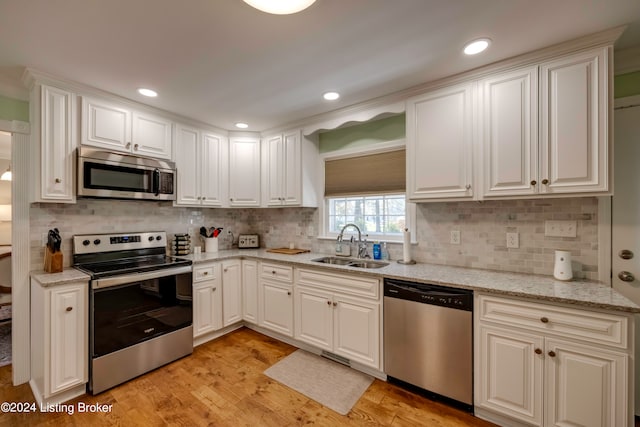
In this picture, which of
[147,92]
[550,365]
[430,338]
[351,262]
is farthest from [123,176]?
[550,365]

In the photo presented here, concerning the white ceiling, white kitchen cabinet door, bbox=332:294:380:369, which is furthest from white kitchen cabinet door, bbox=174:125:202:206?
white kitchen cabinet door, bbox=332:294:380:369

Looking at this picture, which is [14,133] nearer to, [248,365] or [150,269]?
[150,269]

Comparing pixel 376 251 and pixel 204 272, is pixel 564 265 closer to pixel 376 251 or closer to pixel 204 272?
pixel 376 251

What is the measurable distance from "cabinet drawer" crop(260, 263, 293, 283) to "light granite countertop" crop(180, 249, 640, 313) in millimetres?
195

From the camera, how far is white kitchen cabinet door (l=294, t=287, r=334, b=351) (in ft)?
8.38

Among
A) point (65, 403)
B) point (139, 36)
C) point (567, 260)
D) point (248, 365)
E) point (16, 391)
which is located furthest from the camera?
point (248, 365)

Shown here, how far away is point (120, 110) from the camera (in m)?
2.56

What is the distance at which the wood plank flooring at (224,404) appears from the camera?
6.11ft

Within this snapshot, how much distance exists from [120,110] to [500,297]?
3395 mm

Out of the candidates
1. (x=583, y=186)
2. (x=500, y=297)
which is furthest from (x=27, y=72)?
(x=583, y=186)

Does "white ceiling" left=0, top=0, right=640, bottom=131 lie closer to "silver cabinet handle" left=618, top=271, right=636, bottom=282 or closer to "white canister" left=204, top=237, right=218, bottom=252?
"silver cabinet handle" left=618, top=271, right=636, bottom=282

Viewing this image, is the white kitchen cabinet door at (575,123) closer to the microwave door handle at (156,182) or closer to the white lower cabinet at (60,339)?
the microwave door handle at (156,182)

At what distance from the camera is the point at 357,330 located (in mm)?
2371

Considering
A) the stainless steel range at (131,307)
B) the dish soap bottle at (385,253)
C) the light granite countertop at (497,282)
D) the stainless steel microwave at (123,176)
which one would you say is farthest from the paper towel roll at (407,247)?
the stainless steel microwave at (123,176)
